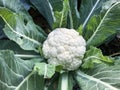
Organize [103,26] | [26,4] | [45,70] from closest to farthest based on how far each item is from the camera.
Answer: [45,70] < [103,26] < [26,4]

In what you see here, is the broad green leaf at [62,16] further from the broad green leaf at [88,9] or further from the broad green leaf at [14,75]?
the broad green leaf at [14,75]

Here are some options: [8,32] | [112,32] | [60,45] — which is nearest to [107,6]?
[112,32]

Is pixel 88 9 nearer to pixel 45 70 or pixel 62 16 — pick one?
pixel 62 16

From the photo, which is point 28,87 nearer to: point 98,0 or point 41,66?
point 41,66

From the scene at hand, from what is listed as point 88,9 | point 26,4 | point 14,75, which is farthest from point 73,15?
point 14,75

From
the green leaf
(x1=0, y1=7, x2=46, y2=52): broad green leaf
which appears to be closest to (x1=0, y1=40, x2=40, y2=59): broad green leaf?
(x1=0, y1=7, x2=46, y2=52): broad green leaf

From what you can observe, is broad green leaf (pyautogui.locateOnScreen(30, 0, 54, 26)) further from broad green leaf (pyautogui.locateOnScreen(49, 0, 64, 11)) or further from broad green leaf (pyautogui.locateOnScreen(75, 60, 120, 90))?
broad green leaf (pyautogui.locateOnScreen(75, 60, 120, 90))
